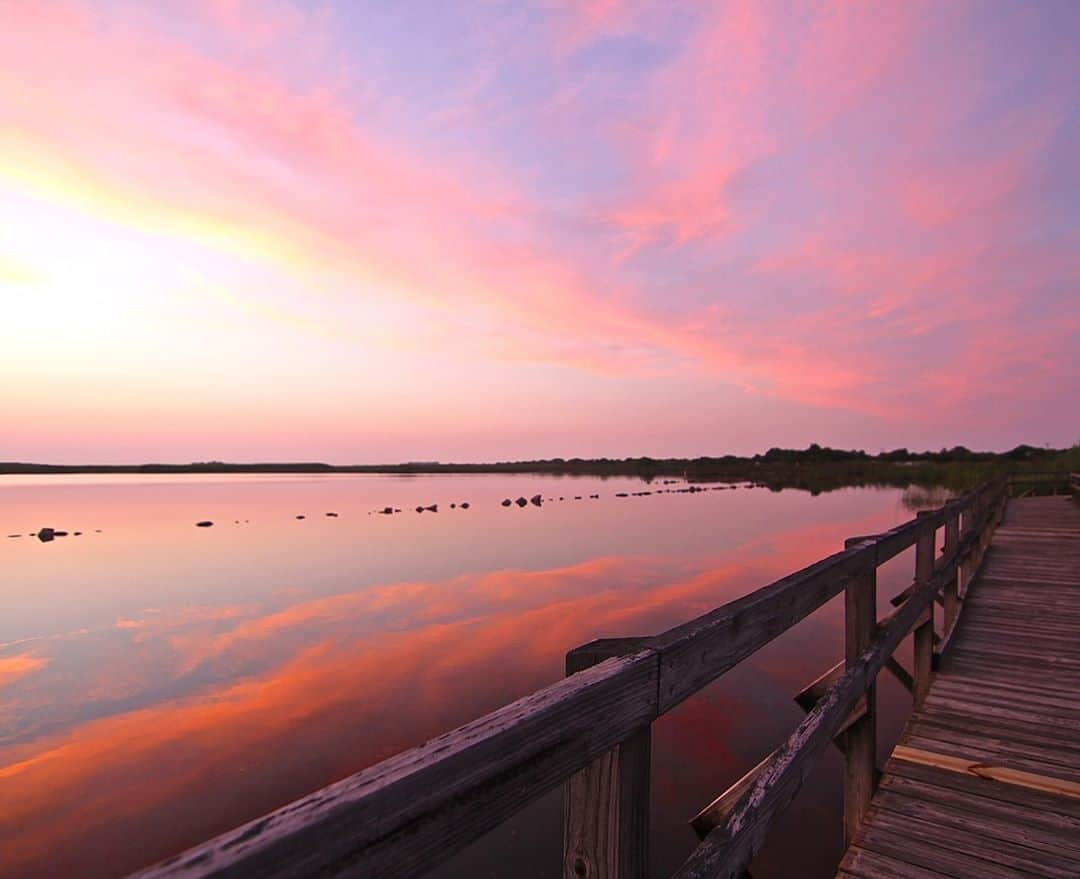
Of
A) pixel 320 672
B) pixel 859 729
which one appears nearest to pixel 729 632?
pixel 859 729

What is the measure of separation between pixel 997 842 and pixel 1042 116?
18.6 m

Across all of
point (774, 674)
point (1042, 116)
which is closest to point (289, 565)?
point (774, 674)

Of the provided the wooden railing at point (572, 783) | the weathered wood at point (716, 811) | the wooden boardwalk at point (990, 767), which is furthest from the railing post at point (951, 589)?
the weathered wood at point (716, 811)

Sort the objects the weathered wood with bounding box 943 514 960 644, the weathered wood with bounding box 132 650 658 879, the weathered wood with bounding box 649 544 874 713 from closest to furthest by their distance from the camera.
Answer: the weathered wood with bounding box 132 650 658 879
the weathered wood with bounding box 649 544 874 713
the weathered wood with bounding box 943 514 960 644

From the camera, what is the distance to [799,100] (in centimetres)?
1373

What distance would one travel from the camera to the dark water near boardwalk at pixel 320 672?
6160 millimetres

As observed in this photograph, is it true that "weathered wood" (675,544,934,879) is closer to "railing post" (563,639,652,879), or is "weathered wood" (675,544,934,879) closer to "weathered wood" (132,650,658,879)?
"railing post" (563,639,652,879)

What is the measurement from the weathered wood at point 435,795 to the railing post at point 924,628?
575 cm

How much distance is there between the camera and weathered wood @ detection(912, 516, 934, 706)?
6.09 m

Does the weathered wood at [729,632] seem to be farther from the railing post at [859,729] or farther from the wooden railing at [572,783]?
the railing post at [859,729]

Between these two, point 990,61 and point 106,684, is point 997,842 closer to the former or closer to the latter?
point 106,684

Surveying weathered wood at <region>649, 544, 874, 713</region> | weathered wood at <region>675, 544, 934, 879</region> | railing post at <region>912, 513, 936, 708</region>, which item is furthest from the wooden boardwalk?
weathered wood at <region>649, 544, 874, 713</region>

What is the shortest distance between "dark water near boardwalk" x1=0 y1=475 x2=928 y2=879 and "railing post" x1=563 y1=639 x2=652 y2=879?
4.58 metres

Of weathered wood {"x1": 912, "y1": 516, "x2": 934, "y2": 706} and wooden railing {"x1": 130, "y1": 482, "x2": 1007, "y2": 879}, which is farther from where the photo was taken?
weathered wood {"x1": 912, "y1": 516, "x2": 934, "y2": 706}
